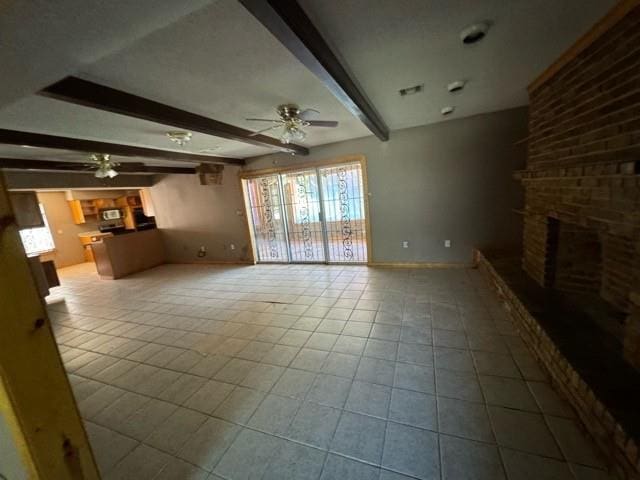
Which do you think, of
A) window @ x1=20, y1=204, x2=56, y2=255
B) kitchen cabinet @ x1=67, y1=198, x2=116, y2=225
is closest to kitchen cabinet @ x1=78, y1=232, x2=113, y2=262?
kitchen cabinet @ x1=67, y1=198, x2=116, y2=225

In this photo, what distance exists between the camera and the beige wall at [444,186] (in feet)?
12.3

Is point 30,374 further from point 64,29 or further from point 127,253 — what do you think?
point 127,253

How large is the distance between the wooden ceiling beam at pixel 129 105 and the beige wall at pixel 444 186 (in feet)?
7.80

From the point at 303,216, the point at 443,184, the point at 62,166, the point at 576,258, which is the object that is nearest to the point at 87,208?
the point at 62,166

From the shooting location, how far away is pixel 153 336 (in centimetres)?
307

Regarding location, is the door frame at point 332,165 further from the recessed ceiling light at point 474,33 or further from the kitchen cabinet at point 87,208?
the kitchen cabinet at point 87,208

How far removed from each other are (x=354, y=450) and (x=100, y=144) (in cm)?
413

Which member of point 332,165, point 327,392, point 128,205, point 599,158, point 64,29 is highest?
point 64,29

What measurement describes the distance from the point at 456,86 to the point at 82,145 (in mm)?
4134

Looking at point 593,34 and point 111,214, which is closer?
point 593,34

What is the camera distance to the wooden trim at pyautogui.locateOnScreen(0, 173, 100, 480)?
640 mm

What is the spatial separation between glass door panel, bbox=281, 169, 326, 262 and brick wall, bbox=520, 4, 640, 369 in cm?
340

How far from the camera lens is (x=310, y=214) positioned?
17.2 feet

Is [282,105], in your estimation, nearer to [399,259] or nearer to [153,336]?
[153,336]
